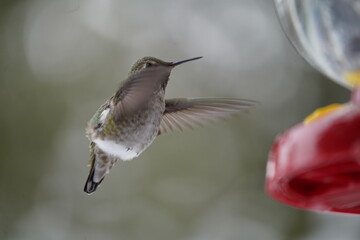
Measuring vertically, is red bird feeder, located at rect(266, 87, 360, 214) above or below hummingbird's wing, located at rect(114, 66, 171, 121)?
above


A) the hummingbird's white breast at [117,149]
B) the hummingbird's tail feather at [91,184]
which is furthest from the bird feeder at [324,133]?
the hummingbird's tail feather at [91,184]

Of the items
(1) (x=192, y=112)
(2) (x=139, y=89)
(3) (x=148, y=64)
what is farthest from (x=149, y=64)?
(1) (x=192, y=112)

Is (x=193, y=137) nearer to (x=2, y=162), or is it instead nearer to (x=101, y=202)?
(x=101, y=202)

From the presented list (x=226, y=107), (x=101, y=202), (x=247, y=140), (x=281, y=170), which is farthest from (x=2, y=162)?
(x=281, y=170)

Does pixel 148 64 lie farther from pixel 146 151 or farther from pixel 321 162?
pixel 146 151

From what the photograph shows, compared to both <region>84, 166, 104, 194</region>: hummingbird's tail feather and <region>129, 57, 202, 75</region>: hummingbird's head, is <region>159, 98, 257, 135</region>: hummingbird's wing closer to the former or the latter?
<region>129, 57, 202, 75</region>: hummingbird's head

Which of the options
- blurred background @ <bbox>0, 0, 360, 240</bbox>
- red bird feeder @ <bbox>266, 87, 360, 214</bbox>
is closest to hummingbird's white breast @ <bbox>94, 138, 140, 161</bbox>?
red bird feeder @ <bbox>266, 87, 360, 214</bbox>
